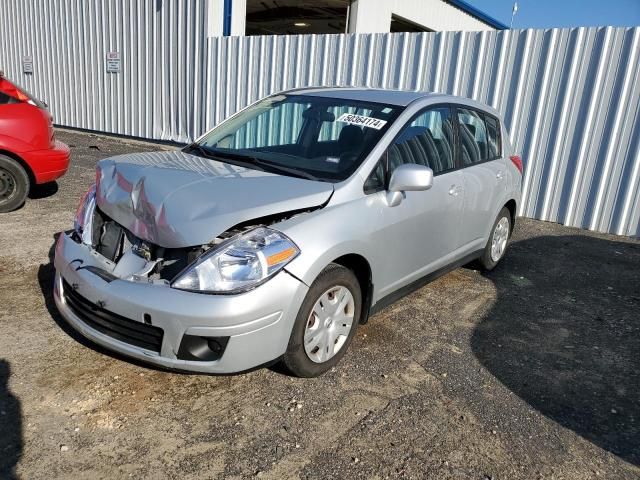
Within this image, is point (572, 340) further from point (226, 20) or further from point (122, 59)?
point (122, 59)

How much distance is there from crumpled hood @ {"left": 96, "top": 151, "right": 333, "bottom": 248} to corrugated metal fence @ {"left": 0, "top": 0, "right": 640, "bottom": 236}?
18.4ft

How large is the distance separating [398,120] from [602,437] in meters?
2.29

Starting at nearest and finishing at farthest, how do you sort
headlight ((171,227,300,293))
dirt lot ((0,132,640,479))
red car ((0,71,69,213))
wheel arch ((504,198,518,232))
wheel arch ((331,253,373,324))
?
dirt lot ((0,132,640,479)) → headlight ((171,227,300,293)) → wheel arch ((331,253,373,324)) → wheel arch ((504,198,518,232)) → red car ((0,71,69,213))

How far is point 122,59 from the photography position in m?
12.4

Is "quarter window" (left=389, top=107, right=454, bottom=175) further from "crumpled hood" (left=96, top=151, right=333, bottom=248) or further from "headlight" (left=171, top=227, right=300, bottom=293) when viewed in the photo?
"headlight" (left=171, top=227, right=300, bottom=293)

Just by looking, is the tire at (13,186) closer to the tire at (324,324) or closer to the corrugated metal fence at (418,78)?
the tire at (324,324)

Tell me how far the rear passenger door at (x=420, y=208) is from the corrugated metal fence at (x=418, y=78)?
391cm

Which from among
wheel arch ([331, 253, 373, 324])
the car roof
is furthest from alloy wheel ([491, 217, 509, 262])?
wheel arch ([331, 253, 373, 324])

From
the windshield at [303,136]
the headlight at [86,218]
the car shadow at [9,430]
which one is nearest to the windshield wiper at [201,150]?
the windshield at [303,136]

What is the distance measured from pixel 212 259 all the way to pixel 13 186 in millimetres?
4537

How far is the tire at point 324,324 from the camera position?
114 inches

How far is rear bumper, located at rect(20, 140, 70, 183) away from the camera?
19.7ft

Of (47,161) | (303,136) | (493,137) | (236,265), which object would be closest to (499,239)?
(493,137)

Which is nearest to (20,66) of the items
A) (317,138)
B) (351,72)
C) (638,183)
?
(351,72)
